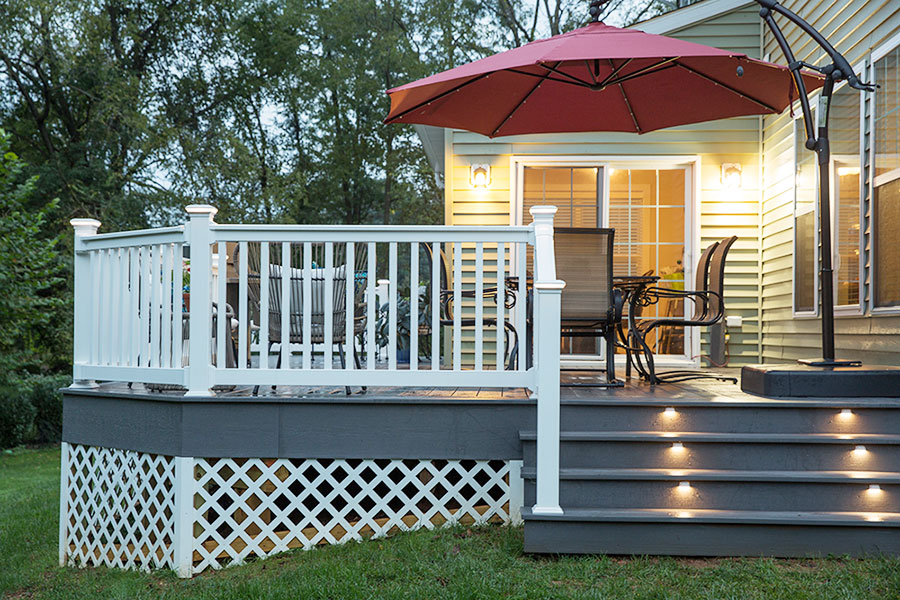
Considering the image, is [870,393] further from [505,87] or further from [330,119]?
[330,119]

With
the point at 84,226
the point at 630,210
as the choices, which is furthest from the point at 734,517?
the point at 630,210

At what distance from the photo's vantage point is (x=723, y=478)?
351 centimetres

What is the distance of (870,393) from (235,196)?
13.3 m

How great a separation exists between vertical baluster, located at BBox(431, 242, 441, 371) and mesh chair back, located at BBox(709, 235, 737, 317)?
1.91m

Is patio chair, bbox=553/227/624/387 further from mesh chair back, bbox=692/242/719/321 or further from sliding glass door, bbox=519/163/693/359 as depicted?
sliding glass door, bbox=519/163/693/359

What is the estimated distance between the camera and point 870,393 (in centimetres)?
381

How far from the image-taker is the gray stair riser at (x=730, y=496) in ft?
11.4


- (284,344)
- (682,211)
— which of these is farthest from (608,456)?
(682,211)

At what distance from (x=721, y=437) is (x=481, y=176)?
153 inches

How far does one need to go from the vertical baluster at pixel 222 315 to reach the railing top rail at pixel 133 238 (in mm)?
229

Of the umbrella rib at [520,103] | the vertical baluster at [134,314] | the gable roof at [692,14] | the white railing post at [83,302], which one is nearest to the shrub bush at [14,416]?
the white railing post at [83,302]

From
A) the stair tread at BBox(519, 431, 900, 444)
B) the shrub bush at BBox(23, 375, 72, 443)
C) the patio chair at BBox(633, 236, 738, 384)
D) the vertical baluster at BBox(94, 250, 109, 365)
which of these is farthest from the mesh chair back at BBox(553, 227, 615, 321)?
the shrub bush at BBox(23, 375, 72, 443)

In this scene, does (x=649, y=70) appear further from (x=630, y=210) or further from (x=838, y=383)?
(x=630, y=210)

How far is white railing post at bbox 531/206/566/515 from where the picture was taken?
11.5ft
